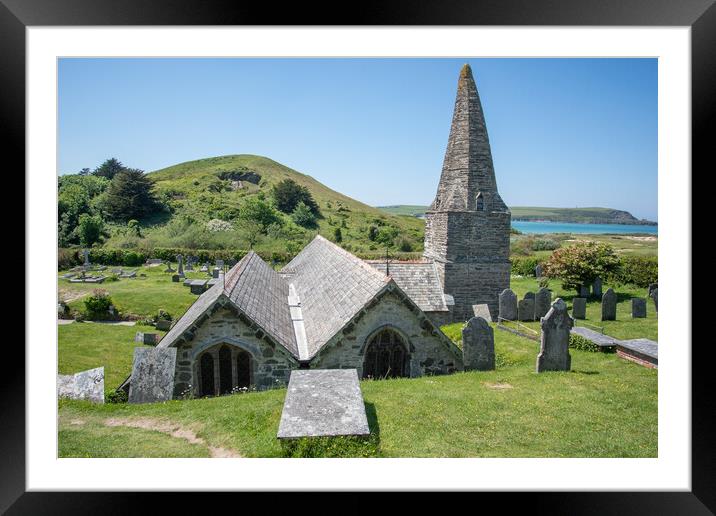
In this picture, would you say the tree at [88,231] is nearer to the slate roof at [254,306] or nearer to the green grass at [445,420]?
the slate roof at [254,306]

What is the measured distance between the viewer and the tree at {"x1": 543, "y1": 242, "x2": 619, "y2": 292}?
73.2ft

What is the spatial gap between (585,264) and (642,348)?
1225cm

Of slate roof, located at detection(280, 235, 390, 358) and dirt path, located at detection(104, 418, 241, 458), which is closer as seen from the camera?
dirt path, located at detection(104, 418, 241, 458)

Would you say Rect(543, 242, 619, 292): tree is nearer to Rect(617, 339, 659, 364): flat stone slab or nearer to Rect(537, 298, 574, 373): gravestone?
Rect(617, 339, 659, 364): flat stone slab

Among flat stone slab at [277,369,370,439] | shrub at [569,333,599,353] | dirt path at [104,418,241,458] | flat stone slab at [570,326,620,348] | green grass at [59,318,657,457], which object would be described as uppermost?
flat stone slab at [277,369,370,439]

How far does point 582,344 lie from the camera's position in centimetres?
1249

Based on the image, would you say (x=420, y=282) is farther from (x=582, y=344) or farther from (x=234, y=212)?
(x=234, y=212)

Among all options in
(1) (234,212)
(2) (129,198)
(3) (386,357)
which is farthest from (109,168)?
(3) (386,357)

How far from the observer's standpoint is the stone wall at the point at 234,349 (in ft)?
27.6

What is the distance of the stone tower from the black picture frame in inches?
510

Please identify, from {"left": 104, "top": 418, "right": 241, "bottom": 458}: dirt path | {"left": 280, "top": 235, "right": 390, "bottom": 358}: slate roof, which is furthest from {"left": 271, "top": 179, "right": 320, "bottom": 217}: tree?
{"left": 104, "top": 418, "right": 241, "bottom": 458}: dirt path

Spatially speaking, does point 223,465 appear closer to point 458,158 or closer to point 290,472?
point 290,472
